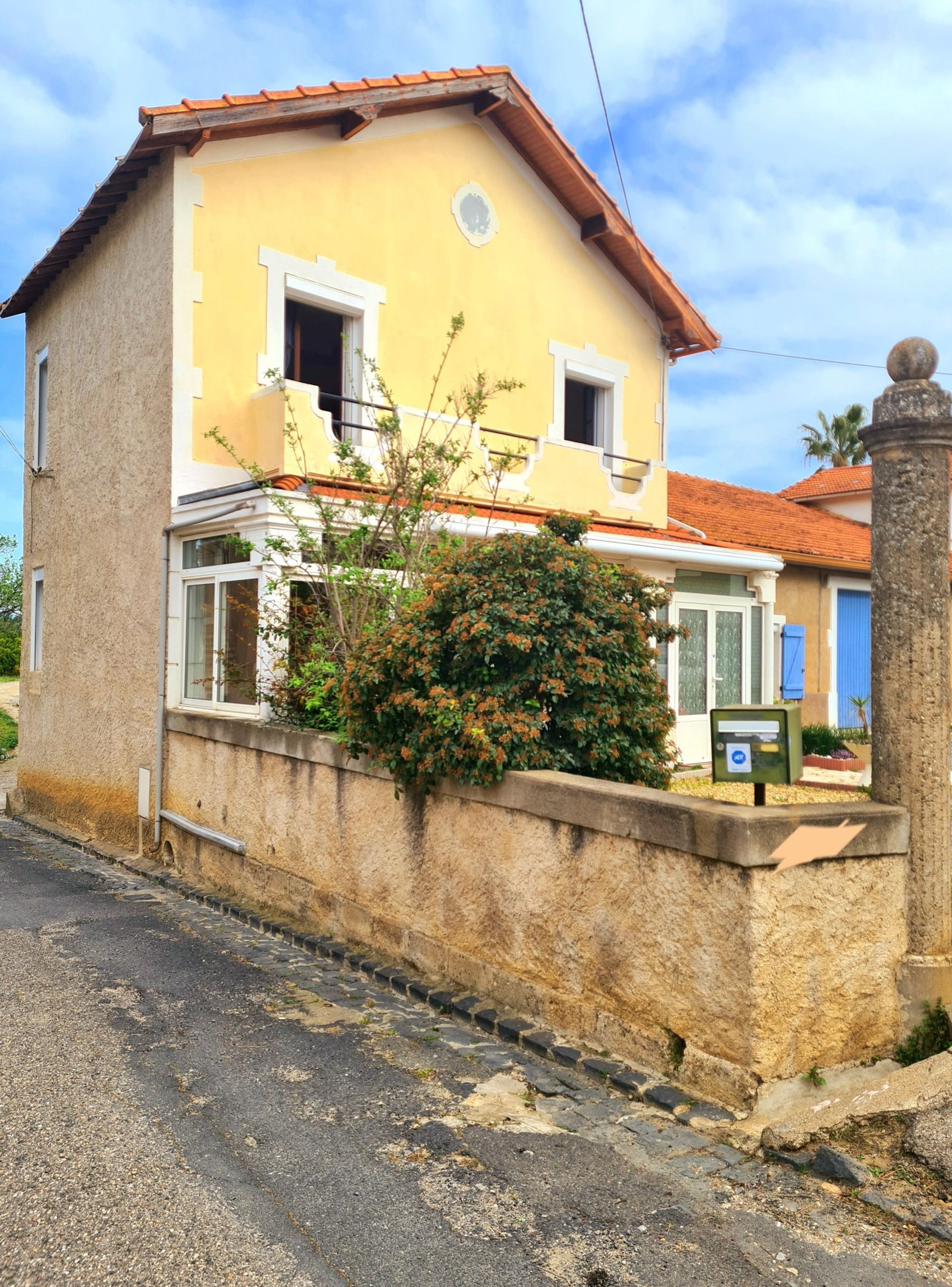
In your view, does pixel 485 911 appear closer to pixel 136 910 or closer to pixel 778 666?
pixel 136 910

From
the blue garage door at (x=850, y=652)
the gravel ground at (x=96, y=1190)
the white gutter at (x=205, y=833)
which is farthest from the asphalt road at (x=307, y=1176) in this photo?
the blue garage door at (x=850, y=652)

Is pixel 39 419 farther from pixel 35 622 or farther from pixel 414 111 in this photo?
pixel 414 111

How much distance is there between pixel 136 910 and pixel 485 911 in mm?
4093

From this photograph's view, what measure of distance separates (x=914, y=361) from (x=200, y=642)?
7280 mm

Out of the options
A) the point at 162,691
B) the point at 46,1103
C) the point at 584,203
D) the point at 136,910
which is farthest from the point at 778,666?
the point at 46,1103

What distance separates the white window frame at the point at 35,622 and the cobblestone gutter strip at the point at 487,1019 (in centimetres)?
676

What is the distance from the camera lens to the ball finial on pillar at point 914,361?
4906mm

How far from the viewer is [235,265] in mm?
10641

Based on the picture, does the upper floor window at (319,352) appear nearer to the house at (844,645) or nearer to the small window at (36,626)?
the small window at (36,626)

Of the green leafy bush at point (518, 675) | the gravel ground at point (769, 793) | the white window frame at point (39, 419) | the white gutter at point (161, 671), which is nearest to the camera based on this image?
the green leafy bush at point (518, 675)

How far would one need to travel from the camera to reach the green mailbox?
475 cm

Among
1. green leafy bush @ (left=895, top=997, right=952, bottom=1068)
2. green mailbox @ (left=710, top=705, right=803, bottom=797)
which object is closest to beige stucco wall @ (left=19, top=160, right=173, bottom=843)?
green mailbox @ (left=710, top=705, right=803, bottom=797)

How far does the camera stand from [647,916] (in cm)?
470

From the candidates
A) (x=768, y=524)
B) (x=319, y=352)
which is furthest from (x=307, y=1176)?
(x=768, y=524)
